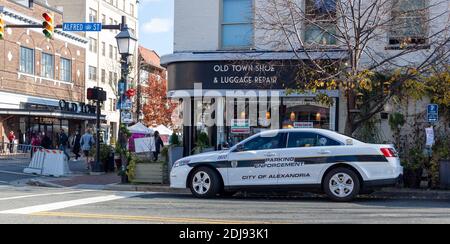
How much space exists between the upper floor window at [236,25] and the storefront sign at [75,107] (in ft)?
94.1

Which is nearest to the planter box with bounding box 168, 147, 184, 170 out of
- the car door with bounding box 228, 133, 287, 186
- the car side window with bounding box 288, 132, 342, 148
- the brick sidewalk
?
the brick sidewalk

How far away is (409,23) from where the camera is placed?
15.8 m

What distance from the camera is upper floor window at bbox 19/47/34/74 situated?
41844mm

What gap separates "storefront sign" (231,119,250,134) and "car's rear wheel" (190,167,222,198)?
230 inches

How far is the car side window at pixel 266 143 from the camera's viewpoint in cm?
1259

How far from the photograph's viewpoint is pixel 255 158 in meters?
12.6

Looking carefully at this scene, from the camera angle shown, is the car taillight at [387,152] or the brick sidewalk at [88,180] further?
the brick sidewalk at [88,180]

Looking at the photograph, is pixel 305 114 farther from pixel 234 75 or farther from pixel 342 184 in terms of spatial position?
pixel 342 184

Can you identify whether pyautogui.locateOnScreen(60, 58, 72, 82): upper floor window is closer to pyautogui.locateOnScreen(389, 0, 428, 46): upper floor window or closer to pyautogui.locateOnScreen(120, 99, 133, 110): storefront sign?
pyautogui.locateOnScreen(120, 99, 133, 110): storefront sign

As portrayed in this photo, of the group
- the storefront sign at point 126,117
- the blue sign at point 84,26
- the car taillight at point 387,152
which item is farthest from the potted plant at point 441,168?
the blue sign at point 84,26

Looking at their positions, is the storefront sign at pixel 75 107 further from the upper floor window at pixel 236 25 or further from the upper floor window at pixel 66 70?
the upper floor window at pixel 236 25
